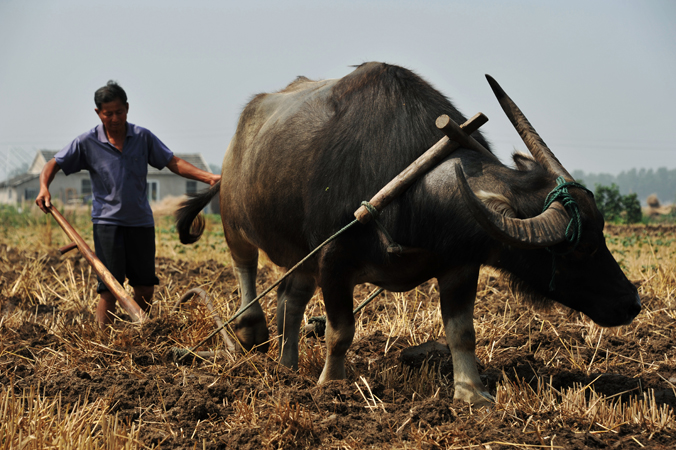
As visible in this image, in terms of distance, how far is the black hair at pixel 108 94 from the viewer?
418 centimetres

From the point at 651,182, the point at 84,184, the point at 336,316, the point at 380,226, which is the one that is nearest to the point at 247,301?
the point at 336,316

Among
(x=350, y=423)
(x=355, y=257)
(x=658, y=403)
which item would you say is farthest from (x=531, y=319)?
(x=350, y=423)

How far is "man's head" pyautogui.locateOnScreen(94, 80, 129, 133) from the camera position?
419 centimetres

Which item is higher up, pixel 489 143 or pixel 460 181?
pixel 489 143

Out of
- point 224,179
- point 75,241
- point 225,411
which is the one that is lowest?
point 225,411

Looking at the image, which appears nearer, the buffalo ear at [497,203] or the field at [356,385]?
the field at [356,385]

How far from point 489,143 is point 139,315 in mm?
2359

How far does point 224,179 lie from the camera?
4.38 m

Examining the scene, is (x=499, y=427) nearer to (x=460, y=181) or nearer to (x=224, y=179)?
(x=460, y=181)

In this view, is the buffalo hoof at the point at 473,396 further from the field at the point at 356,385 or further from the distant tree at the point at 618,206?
the distant tree at the point at 618,206

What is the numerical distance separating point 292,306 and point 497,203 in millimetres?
1805

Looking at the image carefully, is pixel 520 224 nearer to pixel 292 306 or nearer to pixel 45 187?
pixel 292 306

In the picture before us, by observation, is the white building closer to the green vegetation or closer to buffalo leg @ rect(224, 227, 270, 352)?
buffalo leg @ rect(224, 227, 270, 352)

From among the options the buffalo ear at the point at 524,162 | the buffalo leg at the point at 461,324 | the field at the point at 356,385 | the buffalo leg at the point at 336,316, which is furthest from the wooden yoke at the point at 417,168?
the field at the point at 356,385
